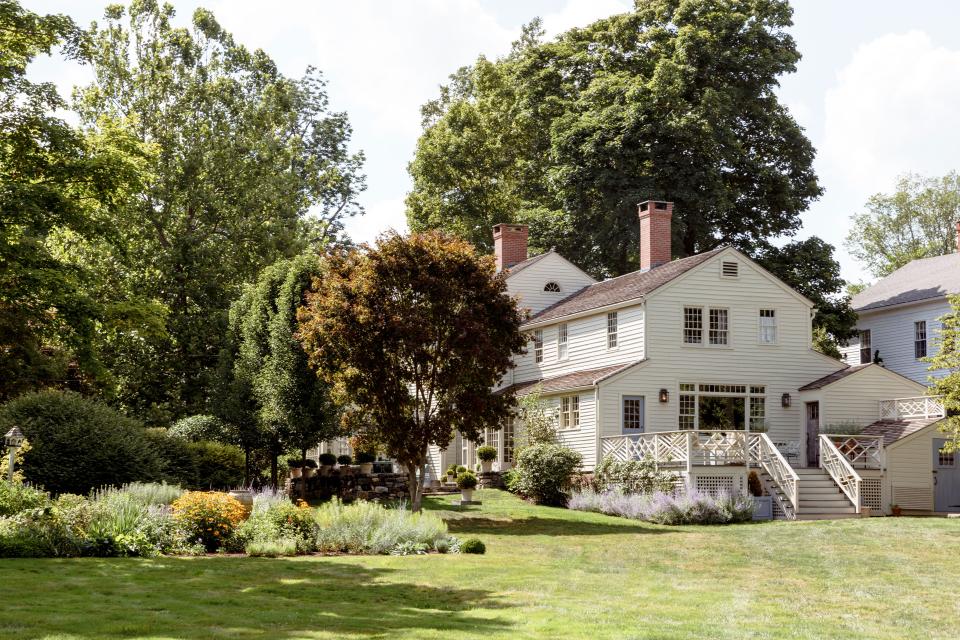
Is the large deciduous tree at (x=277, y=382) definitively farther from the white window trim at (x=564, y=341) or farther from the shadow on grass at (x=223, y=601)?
the shadow on grass at (x=223, y=601)

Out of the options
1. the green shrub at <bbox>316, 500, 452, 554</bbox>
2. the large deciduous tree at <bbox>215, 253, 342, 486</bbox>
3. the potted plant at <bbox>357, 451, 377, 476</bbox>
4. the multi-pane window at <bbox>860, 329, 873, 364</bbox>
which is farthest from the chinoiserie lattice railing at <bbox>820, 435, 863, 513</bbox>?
the multi-pane window at <bbox>860, 329, 873, 364</bbox>

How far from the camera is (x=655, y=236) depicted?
3894 centimetres

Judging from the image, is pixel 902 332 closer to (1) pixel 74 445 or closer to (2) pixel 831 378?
(2) pixel 831 378

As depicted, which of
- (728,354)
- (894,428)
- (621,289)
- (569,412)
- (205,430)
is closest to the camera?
(894,428)

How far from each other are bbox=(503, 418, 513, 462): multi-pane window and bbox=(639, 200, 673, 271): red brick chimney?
292 inches

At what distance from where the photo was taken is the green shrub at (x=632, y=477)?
1209 inches

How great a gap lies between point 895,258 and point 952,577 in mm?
51013

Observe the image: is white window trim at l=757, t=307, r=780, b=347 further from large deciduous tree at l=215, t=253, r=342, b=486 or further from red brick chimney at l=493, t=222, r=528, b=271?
large deciduous tree at l=215, t=253, r=342, b=486

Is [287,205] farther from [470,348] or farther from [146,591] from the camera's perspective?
[146,591]

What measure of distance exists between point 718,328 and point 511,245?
37.9 feet

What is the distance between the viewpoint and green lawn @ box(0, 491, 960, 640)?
11.6m

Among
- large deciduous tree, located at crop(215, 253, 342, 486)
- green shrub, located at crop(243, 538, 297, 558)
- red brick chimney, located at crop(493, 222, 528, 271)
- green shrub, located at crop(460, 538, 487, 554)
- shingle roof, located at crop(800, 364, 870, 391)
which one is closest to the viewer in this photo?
green shrub, located at crop(243, 538, 297, 558)

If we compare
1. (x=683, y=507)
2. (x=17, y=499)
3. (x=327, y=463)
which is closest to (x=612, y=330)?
(x=683, y=507)

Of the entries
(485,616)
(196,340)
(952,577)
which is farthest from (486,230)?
(485,616)
